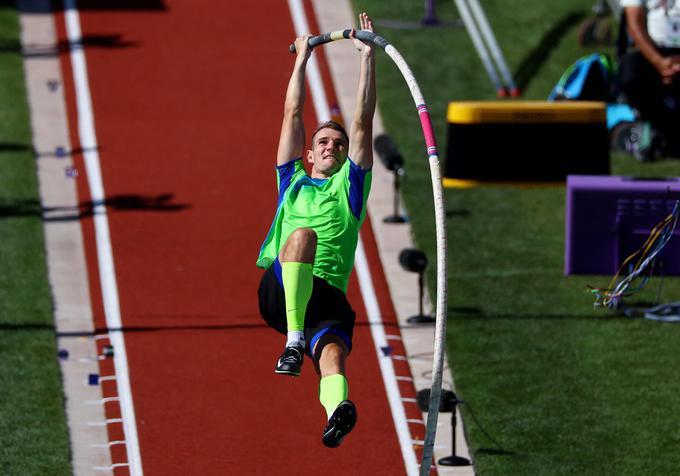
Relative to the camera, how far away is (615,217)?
62.8ft

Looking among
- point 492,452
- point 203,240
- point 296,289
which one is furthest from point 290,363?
point 203,240

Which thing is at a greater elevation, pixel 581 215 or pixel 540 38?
pixel 540 38

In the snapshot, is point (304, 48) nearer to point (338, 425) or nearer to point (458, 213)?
point (338, 425)

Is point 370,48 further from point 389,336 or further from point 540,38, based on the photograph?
point 540,38

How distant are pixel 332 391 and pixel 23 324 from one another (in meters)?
7.67

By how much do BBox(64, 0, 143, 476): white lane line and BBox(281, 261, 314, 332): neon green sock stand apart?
453 cm

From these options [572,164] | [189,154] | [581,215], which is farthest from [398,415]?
[189,154]

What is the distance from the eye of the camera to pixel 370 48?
13391 millimetres

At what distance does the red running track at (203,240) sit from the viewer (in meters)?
17.6

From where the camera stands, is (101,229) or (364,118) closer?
(364,118)

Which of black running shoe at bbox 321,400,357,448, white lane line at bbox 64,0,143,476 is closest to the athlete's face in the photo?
black running shoe at bbox 321,400,357,448

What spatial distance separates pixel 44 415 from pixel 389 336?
408cm

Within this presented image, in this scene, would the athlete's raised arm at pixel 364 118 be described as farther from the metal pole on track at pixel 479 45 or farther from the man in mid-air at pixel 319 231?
the metal pole on track at pixel 479 45

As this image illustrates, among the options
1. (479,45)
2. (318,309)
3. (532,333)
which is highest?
(479,45)
